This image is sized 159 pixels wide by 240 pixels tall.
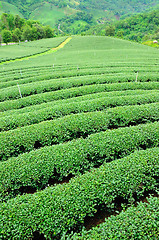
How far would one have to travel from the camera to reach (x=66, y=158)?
6.69m

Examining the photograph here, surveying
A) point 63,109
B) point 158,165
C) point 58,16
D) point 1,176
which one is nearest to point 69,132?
point 63,109

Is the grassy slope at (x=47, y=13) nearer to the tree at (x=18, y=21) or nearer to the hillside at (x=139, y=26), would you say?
the tree at (x=18, y=21)

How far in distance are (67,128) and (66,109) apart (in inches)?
95.2

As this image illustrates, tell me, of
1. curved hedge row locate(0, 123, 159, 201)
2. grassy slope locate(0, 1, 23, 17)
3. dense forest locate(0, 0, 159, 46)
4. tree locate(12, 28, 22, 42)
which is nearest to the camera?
curved hedge row locate(0, 123, 159, 201)

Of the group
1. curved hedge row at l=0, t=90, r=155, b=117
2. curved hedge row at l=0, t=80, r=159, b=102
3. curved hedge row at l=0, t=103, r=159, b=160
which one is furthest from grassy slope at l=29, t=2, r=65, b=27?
curved hedge row at l=0, t=103, r=159, b=160

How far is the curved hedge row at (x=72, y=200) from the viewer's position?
454 centimetres

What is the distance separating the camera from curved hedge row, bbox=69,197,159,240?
402 cm

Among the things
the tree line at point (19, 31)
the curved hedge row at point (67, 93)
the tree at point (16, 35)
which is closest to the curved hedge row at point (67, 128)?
the curved hedge row at point (67, 93)

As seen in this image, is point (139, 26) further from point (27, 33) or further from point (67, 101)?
point (67, 101)

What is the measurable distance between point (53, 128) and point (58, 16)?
695 ft

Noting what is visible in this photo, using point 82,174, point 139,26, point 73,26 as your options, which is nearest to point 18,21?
point 139,26

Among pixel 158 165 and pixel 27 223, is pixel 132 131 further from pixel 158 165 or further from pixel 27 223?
pixel 27 223

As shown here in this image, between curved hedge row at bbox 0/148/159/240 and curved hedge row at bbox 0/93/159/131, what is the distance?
5.68 meters

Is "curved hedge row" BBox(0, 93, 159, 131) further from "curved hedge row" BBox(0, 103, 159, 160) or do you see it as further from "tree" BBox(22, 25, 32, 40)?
"tree" BBox(22, 25, 32, 40)
